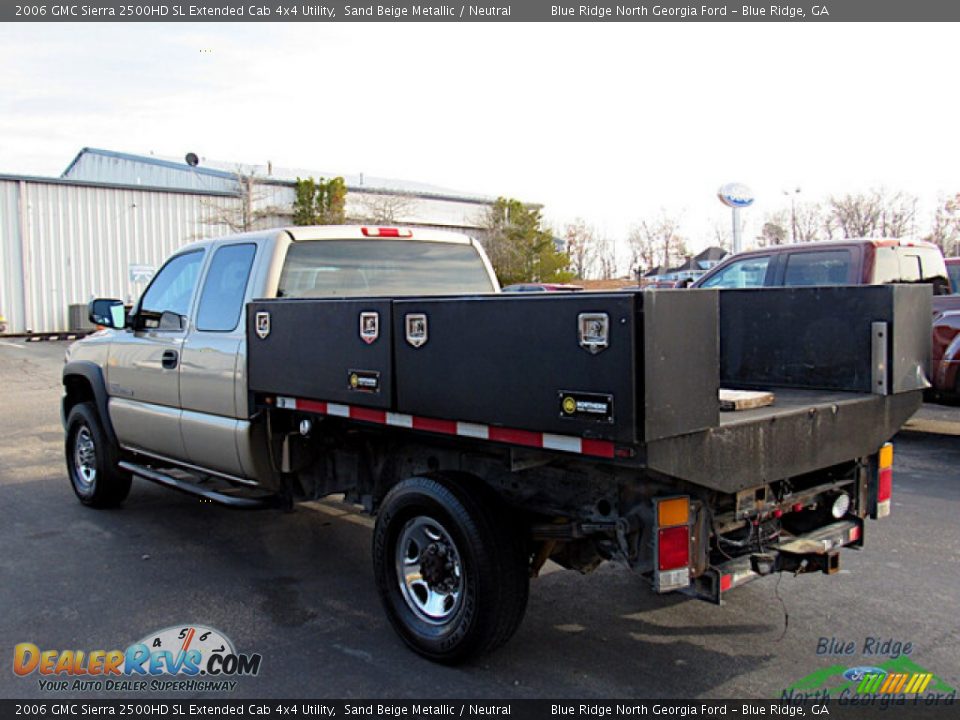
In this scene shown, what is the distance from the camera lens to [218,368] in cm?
552

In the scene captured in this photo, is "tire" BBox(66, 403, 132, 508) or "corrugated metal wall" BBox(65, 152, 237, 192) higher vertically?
"corrugated metal wall" BBox(65, 152, 237, 192)

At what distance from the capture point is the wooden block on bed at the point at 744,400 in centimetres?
393

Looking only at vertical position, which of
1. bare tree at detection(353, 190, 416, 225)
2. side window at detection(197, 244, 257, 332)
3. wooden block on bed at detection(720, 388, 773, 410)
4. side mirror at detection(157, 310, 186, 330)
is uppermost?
bare tree at detection(353, 190, 416, 225)

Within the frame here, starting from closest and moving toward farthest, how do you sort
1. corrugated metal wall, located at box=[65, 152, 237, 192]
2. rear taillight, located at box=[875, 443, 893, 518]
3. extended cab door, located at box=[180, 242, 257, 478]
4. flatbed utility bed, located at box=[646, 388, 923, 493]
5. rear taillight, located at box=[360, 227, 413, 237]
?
flatbed utility bed, located at box=[646, 388, 923, 493]
rear taillight, located at box=[875, 443, 893, 518]
extended cab door, located at box=[180, 242, 257, 478]
rear taillight, located at box=[360, 227, 413, 237]
corrugated metal wall, located at box=[65, 152, 237, 192]

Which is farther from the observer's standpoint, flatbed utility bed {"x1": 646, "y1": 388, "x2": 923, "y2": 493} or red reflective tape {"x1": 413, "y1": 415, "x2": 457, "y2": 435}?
red reflective tape {"x1": 413, "y1": 415, "x2": 457, "y2": 435}

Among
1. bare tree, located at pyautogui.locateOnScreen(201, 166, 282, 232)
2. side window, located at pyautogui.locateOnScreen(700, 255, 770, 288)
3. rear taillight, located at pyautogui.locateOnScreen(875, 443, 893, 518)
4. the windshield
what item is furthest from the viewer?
bare tree, located at pyautogui.locateOnScreen(201, 166, 282, 232)

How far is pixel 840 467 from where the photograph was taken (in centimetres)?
444

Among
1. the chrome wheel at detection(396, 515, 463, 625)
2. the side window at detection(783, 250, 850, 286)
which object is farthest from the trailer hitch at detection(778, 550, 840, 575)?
the side window at detection(783, 250, 850, 286)

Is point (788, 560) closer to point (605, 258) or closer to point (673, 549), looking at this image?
point (673, 549)

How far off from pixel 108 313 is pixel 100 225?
1220 inches

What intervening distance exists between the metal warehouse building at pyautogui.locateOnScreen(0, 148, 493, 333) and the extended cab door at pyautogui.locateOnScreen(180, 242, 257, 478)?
24631 millimetres

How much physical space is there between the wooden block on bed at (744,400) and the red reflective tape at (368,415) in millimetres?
1642

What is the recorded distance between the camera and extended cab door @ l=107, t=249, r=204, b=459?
20.0ft

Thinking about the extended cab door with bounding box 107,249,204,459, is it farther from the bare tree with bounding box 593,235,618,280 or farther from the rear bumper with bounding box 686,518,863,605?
the bare tree with bounding box 593,235,618,280
